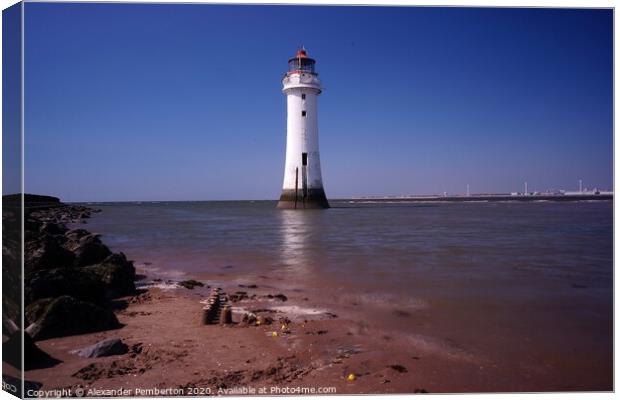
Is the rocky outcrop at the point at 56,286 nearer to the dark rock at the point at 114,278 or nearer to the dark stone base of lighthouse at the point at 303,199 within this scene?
the dark rock at the point at 114,278

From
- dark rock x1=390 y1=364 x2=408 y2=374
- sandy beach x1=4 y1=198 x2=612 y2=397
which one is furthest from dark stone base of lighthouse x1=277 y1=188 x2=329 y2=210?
dark rock x1=390 y1=364 x2=408 y2=374

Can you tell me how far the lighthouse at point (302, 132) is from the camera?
26.0 meters

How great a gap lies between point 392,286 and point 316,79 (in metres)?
20.8

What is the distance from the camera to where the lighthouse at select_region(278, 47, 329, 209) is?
26016 mm

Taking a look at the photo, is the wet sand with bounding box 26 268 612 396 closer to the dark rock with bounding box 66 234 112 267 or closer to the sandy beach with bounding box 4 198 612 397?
the sandy beach with bounding box 4 198 612 397

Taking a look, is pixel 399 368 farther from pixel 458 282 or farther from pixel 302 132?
pixel 302 132

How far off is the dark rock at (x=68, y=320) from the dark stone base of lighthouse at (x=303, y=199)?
22.1m

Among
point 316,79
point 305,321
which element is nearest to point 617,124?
point 305,321

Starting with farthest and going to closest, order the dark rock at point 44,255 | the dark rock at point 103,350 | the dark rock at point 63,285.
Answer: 1. the dark rock at point 44,255
2. the dark rock at point 63,285
3. the dark rock at point 103,350

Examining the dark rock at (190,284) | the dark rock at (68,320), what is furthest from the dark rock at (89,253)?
the dark rock at (68,320)

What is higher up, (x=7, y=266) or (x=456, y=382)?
(x=7, y=266)

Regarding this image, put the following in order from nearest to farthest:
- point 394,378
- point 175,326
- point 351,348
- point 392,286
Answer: point 394,378, point 351,348, point 175,326, point 392,286

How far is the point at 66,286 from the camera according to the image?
17.3 feet

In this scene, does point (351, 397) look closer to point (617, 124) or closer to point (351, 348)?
point (351, 348)
